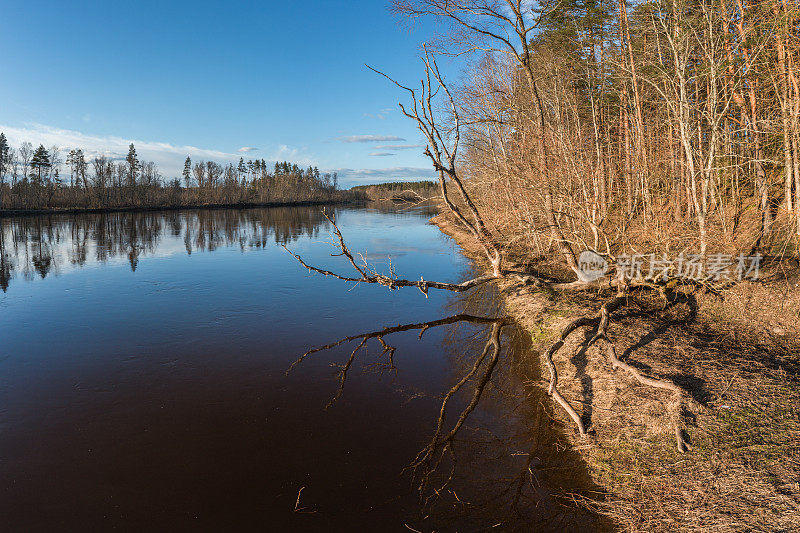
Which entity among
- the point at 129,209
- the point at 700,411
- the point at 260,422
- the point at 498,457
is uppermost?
the point at 129,209

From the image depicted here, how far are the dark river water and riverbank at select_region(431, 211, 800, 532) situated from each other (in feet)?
1.70

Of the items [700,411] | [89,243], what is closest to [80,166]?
[89,243]

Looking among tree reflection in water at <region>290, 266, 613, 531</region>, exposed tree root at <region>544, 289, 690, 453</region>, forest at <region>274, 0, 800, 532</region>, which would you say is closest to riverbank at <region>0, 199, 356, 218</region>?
forest at <region>274, 0, 800, 532</region>

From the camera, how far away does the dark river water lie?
4.41 metres

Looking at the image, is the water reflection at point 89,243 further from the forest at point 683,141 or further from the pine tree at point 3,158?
the pine tree at point 3,158

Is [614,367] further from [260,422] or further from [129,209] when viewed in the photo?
[129,209]

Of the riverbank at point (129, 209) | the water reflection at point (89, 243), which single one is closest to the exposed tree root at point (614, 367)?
the water reflection at point (89, 243)

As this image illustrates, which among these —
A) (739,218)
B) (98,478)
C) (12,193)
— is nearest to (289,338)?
(98,478)

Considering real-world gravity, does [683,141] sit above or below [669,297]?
above

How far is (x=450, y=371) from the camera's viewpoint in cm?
779

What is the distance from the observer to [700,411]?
201 inches

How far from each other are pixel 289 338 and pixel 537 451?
5807 millimetres

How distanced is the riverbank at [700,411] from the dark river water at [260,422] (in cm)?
52

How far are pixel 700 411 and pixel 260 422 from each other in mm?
5477
